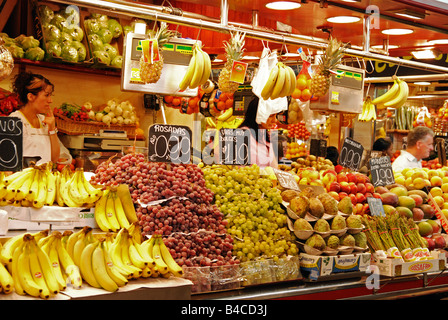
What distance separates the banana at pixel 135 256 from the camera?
8.76ft

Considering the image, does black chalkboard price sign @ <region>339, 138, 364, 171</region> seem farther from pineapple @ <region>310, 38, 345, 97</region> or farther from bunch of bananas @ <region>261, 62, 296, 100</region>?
bunch of bananas @ <region>261, 62, 296, 100</region>

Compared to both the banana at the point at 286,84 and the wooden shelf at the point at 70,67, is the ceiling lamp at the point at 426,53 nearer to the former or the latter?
the banana at the point at 286,84

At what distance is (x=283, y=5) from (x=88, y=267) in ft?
9.44

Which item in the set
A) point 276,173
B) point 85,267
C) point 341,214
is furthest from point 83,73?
point 85,267

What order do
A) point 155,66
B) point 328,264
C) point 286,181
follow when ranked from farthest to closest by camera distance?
point 286,181 < point 155,66 < point 328,264

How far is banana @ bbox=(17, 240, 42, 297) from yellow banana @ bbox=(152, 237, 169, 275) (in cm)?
60

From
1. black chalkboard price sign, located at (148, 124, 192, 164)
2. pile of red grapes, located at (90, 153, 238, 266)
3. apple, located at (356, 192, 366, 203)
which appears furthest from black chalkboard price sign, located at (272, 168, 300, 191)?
black chalkboard price sign, located at (148, 124, 192, 164)

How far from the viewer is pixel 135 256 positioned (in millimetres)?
2727

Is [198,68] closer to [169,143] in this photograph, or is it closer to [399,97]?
[169,143]

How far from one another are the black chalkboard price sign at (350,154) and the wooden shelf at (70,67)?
3397 millimetres

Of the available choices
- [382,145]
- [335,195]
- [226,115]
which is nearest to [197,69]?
[335,195]

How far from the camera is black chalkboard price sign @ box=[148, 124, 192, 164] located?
134 inches

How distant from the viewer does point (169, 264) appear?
2773 mm
